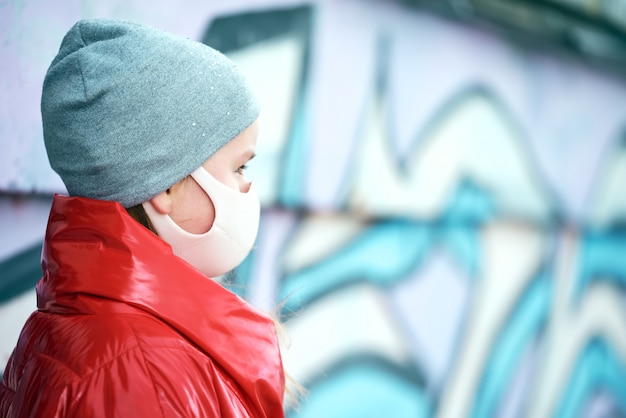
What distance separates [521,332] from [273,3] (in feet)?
8.10

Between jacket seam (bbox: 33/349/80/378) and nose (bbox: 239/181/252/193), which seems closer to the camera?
jacket seam (bbox: 33/349/80/378)

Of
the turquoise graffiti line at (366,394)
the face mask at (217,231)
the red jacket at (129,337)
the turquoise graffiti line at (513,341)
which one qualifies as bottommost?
the turquoise graffiti line at (366,394)

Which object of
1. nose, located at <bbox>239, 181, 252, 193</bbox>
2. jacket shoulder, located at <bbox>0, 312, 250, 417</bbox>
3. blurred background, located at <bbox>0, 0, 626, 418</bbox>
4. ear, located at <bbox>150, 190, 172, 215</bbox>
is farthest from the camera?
blurred background, located at <bbox>0, 0, 626, 418</bbox>

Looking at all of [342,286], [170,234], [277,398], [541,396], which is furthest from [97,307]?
[541,396]

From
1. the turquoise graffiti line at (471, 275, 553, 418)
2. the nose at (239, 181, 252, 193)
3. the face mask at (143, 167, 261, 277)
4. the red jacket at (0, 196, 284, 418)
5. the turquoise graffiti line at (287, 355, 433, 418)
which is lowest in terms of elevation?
the turquoise graffiti line at (287, 355, 433, 418)

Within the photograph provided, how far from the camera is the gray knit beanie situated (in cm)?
138

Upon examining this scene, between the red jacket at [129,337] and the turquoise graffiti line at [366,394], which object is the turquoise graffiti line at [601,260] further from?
the red jacket at [129,337]

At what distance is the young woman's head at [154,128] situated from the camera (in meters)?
1.38

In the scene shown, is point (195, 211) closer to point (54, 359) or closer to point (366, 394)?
point (54, 359)

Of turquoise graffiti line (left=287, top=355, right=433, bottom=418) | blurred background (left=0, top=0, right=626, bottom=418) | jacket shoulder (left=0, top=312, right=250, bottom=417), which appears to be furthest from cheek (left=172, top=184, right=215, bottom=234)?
turquoise graffiti line (left=287, top=355, right=433, bottom=418)

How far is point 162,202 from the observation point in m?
1.47

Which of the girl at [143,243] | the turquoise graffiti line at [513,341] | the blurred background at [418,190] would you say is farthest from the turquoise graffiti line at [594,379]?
the girl at [143,243]

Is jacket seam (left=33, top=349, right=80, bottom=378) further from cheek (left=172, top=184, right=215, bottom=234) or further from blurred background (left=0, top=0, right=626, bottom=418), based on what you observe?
blurred background (left=0, top=0, right=626, bottom=418)

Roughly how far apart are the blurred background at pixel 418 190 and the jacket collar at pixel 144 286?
0.86m
